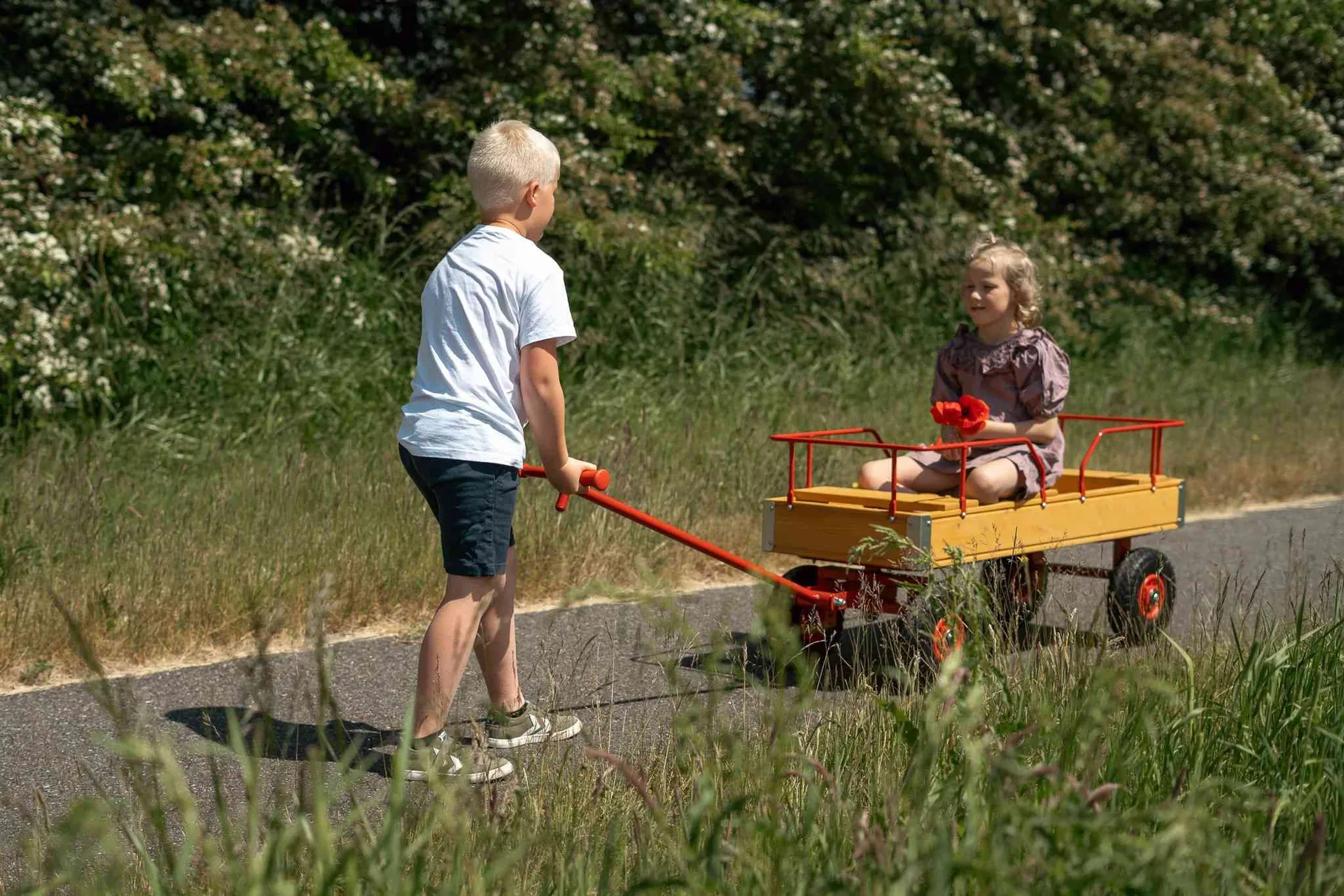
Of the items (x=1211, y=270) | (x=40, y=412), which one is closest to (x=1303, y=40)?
(x=1211, y=270)

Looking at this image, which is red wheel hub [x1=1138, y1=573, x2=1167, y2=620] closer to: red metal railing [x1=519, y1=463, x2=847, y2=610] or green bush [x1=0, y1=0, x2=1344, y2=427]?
red metal railing [x1=519, y1=463, x2=847, y2=610]

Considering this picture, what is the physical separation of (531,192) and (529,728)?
5.14ft

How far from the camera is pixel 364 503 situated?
7.21m

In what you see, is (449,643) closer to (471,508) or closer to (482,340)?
(471,508)

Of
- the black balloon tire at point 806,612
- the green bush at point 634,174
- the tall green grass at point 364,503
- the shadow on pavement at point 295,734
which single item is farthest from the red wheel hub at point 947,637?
the green bush at point 634,174

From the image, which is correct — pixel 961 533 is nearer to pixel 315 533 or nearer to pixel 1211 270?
pixel 315 533

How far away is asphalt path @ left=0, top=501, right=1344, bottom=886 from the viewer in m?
4.05

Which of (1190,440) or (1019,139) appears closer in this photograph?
(1190,440)

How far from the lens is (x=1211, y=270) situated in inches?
730

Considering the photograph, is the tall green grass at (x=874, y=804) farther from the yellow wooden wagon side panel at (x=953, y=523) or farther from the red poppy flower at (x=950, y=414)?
the red poppy flower at (x=950, y=414)

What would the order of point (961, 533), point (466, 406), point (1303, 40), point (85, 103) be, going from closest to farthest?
1. point (466, 406)
2. point (961, 533)
3. point (85, 103)
4. point (1303, 40)

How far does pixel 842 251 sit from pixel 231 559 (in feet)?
30.1

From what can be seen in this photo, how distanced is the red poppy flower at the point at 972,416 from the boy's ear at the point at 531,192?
215 centimetres

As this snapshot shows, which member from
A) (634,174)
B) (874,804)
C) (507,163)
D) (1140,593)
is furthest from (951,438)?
(634,174)
